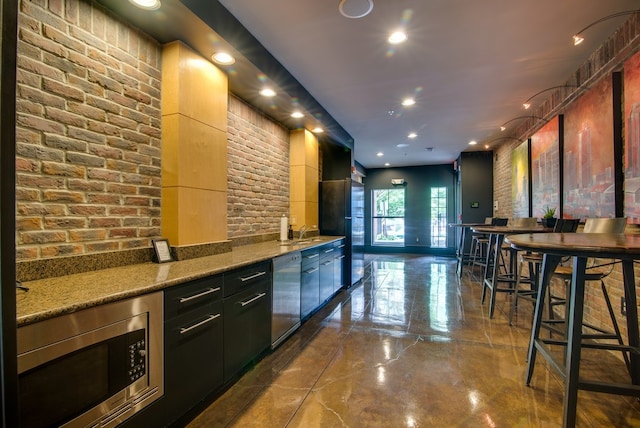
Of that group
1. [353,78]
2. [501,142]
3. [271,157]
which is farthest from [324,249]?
[501,142]

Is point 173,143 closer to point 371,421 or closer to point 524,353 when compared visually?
point 371,421

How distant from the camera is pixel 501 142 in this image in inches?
246

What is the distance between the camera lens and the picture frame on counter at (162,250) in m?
2.05

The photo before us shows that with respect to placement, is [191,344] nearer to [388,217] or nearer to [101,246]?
[101,246]

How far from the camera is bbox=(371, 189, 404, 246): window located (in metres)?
9.50

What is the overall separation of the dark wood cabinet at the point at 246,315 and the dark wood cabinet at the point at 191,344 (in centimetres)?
8

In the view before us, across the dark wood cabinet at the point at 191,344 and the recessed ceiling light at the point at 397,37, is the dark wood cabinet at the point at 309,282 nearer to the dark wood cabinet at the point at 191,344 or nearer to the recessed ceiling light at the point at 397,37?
the dark wood cabinet at the point at 191,344

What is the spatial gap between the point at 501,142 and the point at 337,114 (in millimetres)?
4097

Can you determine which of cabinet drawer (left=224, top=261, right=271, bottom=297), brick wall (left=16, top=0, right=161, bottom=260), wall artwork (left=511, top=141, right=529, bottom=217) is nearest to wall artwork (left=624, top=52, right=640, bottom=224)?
wall artwork (left=511, top=141, right=529, bottom=217)

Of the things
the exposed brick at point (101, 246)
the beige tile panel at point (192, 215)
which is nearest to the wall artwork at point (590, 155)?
the beige tile panel at point (192, 215)

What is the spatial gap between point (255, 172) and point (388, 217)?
6.88 meters

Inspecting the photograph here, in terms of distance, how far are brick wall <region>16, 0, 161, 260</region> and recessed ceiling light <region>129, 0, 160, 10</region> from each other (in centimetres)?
24

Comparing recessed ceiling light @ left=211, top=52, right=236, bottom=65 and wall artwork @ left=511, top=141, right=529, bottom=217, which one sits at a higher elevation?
recessed ceiling light @ left=211, top=52, right=236, bottom=65

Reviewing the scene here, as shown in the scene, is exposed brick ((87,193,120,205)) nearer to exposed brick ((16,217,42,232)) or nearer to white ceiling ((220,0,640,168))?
exposed brick ((16,217,42,232))
